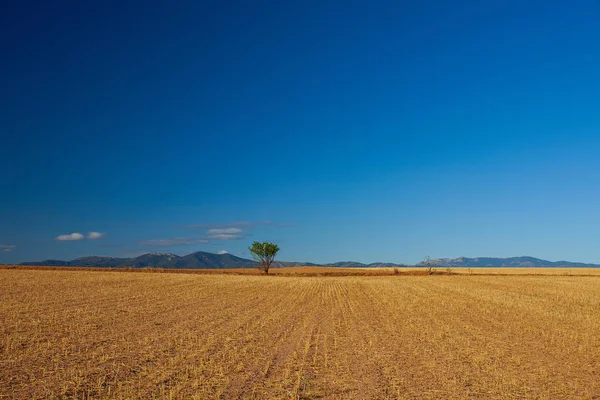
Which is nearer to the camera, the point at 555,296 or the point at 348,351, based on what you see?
the point at 348,351

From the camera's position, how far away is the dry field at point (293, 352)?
1132 centimetres

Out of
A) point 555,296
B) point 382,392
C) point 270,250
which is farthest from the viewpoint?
point 270,250

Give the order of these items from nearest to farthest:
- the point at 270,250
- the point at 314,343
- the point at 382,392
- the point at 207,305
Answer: the point at 382,392
the point at 314,343
the point at 207,305
the point at 270,250

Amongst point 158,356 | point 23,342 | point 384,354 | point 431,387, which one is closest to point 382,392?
point 431,387

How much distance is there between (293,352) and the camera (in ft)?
50.1

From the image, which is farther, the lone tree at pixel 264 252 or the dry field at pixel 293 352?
the lone tree at pixel 264 252

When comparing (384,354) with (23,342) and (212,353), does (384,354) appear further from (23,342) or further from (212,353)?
(23,342)

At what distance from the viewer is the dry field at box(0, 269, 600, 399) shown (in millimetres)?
11320

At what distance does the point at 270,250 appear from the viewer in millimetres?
104188

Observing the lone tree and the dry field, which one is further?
the lone tree

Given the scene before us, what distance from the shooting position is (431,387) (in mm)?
11547

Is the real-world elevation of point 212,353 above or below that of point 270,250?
below

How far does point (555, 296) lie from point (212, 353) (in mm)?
32650

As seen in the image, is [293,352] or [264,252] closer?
[293,352]
